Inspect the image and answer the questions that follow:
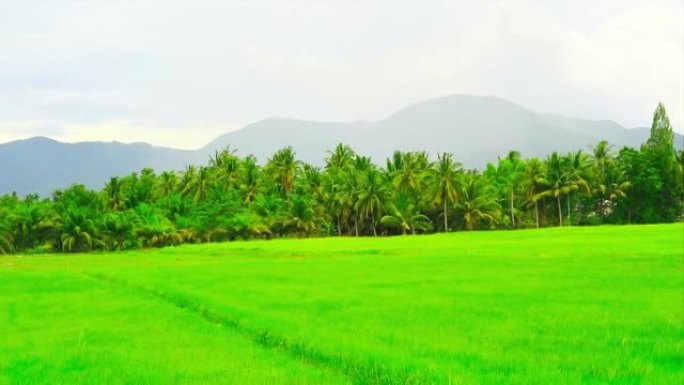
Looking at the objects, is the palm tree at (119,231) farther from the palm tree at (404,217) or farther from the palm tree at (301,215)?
the palm tree at (404,217)

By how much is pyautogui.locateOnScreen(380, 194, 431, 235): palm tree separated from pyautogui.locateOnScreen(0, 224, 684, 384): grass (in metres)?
38.8

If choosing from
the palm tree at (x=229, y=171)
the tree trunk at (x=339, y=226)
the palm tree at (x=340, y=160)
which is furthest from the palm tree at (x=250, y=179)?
the tree trunk at (x=339, y=226)

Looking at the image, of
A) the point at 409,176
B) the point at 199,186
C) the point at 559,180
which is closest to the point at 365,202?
the point at 409,176

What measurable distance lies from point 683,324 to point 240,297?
1025cm

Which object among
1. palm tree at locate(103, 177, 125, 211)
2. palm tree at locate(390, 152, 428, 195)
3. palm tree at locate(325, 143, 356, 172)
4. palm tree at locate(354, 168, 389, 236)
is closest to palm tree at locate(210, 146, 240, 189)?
palm tree at locate(325, 143, 356, 172)

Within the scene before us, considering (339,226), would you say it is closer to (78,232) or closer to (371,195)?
(371,195)

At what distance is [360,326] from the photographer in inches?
468

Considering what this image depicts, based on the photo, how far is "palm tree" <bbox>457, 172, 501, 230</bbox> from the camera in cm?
6538

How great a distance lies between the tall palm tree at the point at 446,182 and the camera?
208 feet

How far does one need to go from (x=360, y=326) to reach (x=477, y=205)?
55.2 metres

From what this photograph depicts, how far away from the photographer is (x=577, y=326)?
1134 cm

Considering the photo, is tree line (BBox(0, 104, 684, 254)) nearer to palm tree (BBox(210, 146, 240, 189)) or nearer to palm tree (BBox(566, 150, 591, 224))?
palm tree (BBox(566, 150, 591, 224))

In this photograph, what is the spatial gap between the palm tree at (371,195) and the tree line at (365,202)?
117mm

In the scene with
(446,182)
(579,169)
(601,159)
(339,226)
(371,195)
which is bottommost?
(339,226)
